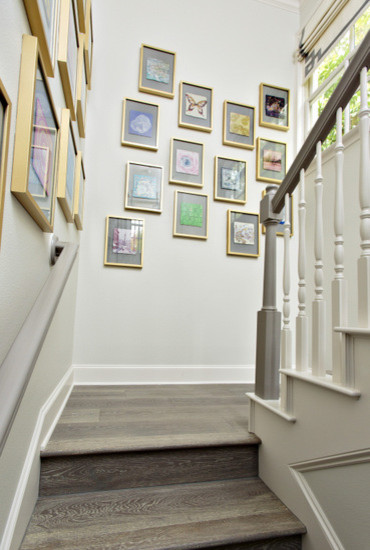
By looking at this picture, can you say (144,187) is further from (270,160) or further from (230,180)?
(270,160)

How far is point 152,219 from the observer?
2.52 meters

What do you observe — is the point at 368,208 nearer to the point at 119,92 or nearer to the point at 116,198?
the point at 116,198

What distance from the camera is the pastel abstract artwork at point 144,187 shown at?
249 centimetres

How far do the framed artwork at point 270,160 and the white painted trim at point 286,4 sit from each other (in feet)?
4.23

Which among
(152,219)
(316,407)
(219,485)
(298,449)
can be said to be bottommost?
(219,485)

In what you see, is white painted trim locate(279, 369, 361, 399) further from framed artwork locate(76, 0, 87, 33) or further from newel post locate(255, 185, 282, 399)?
framed artwork locate(76, 0, 87, 33)

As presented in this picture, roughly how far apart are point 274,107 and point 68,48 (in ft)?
6.77

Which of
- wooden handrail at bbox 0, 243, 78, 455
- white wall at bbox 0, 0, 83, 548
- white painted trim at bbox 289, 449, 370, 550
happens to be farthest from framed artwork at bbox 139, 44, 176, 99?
white painted trim at bbox 289, 449, 370, 550

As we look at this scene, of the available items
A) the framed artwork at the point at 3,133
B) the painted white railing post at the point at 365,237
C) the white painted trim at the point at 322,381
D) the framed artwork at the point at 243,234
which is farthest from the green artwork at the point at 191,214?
the framed artwork at the point at 3,133

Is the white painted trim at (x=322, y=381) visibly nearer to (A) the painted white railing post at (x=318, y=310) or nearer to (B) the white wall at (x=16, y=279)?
(A) the painted white railing post at (x=318, y=310)

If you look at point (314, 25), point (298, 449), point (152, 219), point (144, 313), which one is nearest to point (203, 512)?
point (298, 449)

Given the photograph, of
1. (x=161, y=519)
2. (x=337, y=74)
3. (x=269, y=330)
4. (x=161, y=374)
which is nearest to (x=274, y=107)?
(x=337, y=74)

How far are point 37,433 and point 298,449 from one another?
97cm

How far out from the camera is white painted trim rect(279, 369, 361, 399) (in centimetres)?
99
